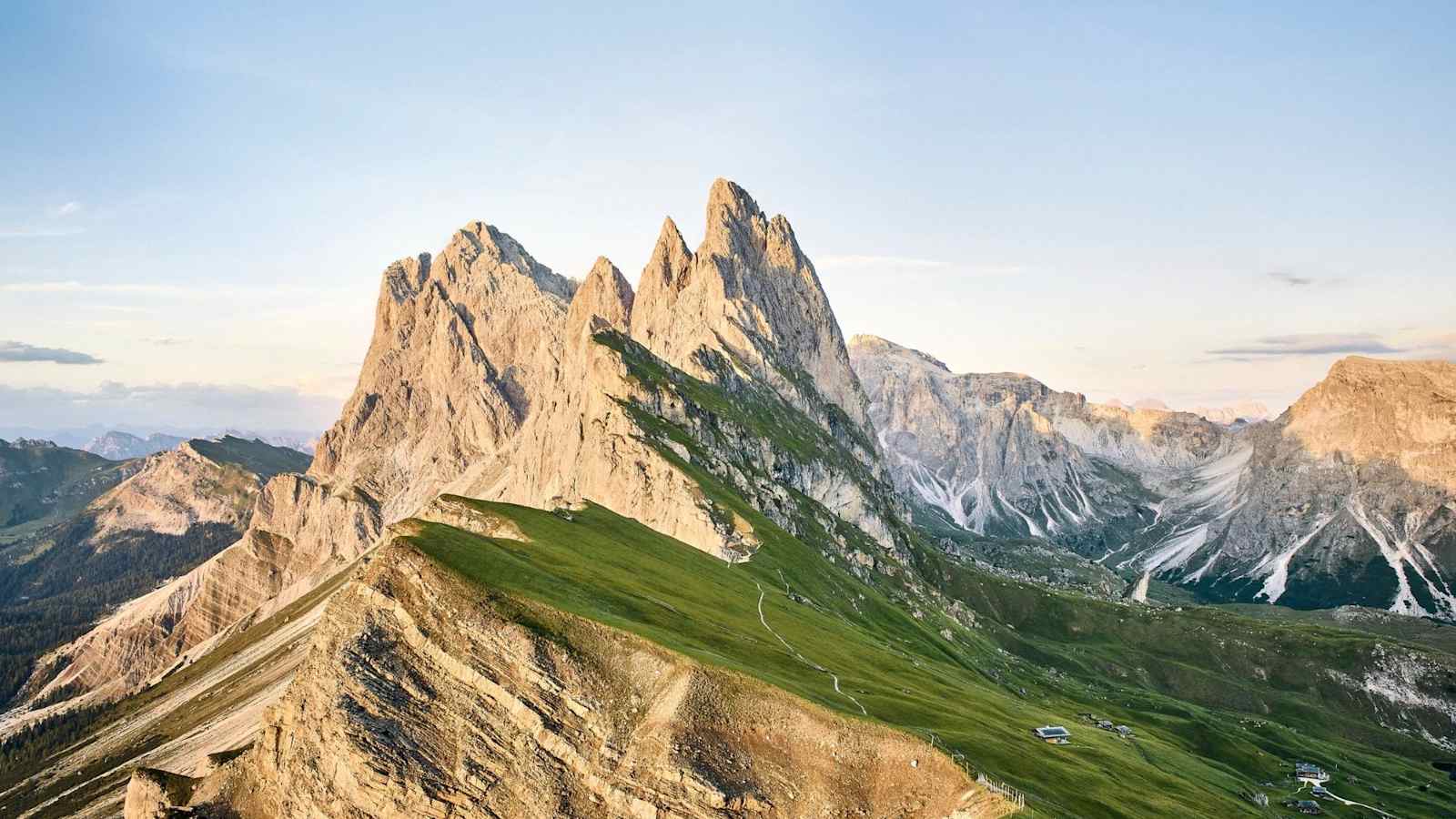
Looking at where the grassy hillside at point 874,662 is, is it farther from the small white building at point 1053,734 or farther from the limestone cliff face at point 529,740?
the limestone cliff face at point 529,740

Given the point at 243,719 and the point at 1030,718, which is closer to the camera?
the point at 1030,718

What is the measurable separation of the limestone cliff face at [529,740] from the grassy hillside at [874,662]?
3.87 m

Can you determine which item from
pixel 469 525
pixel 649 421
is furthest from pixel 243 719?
pixel 469 525

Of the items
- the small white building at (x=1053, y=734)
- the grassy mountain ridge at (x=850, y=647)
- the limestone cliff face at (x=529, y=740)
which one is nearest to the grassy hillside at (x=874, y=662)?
the grassy mountain ridge at (x=850, y=647)

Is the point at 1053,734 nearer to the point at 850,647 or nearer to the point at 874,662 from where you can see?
the point at 874,662

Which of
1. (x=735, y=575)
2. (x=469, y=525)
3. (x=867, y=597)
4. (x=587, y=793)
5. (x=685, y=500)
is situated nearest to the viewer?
(x=587, y=793)

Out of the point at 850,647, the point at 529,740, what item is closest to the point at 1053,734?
the point at 850,647

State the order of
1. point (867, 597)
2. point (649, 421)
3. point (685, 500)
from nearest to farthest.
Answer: point (685, 500), point (867, 597), point (649, 421)

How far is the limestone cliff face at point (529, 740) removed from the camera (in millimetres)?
61656

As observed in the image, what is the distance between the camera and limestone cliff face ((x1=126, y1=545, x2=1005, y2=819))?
61.7 m

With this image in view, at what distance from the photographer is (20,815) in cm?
18262

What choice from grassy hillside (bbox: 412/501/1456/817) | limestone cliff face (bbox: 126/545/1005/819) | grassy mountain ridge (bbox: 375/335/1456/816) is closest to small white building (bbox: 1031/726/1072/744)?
grassy hillside (bbox: 412/501/1456/817)

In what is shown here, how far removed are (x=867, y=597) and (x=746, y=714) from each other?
4129 inches

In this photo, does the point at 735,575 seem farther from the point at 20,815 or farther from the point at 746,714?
the point at 20,815
